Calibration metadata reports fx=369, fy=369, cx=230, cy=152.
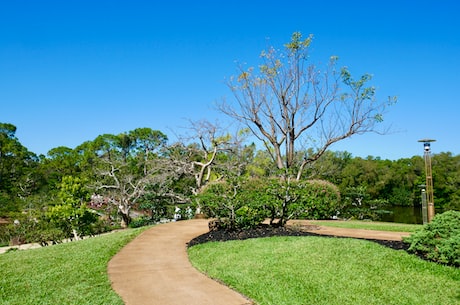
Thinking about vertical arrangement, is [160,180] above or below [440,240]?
above

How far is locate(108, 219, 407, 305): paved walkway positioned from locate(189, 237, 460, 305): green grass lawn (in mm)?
258

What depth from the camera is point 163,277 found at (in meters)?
5.28

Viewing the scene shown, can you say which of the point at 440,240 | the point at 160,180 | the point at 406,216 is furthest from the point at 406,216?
the point at 440,240

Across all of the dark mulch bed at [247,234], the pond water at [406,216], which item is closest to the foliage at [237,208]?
the dark mulch bed at [247,234]

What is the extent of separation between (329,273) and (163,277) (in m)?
2.33

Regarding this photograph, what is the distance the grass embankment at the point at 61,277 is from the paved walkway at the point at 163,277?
196 mm

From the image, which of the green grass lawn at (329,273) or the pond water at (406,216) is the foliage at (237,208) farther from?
the pond water at (406,216)

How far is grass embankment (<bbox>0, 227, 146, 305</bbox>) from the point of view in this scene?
4.47 metres

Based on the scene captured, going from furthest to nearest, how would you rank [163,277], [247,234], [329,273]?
1. [247,234]
2. [163,277]
3. [329,273]

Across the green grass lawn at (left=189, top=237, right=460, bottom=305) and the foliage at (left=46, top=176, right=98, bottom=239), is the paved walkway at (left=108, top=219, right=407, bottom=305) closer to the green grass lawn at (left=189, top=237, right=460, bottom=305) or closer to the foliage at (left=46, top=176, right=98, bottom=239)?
the green grass lawn at (left=189, top=237, right=460, bottom=305)

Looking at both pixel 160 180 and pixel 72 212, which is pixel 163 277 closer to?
pixel 72 212

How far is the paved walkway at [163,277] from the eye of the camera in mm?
4297

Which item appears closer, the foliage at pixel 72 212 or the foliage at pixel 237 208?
the foliage at pixel 237 208

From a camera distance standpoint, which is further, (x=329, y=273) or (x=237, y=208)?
(x=237, y=208)
